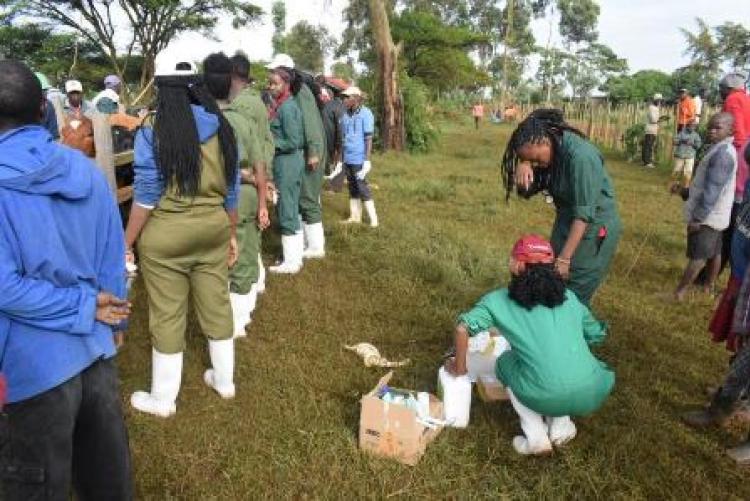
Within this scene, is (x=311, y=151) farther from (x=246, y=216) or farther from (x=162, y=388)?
(x=162, y=388)

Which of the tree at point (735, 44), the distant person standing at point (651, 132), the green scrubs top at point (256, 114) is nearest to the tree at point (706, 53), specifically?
the tree at point (735, 44)

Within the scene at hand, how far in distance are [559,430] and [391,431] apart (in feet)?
3.21

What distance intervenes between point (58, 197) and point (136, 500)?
1.78m

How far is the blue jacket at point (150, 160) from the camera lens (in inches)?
132

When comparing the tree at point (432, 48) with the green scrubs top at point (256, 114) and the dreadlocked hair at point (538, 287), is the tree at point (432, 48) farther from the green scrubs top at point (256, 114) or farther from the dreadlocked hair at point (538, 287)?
the dreadlocked hair at point (538, 287)

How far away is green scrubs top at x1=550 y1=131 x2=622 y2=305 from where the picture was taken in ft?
12.1

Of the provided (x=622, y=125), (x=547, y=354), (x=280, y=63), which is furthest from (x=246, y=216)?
(x=622, y=125)

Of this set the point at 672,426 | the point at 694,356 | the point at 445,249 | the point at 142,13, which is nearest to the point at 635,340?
the point at 694,356

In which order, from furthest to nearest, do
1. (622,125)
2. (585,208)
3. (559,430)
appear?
(622,125), (585,208), (559,430)

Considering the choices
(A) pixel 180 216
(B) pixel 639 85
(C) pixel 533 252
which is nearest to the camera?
(C) pixel 533 252

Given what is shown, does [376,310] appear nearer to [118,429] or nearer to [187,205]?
[187,205]

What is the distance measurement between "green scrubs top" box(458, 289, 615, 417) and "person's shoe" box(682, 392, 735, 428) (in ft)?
2.82

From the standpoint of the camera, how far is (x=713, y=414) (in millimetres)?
3812

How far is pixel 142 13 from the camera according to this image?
111ft
